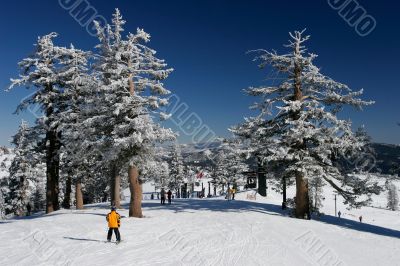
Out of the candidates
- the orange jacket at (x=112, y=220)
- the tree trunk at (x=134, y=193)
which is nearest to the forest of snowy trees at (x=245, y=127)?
the tree trunk at (x=134, y=193)

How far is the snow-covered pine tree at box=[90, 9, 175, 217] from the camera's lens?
849 inches

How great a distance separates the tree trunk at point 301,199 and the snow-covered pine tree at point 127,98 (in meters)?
8.27

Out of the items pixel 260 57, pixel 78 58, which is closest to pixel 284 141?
pixel 260 57

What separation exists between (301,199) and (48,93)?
61.6 ft

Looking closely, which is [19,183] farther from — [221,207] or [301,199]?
[301,199]

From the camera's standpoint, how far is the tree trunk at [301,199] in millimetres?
23531

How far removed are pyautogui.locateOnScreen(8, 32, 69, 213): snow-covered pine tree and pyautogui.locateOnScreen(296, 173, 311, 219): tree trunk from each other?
1666 centimetres

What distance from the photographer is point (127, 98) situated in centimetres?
2139

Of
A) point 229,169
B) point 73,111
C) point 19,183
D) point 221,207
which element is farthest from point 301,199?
point 229,169

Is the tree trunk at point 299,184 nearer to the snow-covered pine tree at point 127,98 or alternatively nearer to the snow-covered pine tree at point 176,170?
the snow-covered pine tree at point 127,98

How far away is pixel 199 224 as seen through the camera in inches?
808

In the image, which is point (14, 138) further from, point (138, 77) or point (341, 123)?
point (341, 123)

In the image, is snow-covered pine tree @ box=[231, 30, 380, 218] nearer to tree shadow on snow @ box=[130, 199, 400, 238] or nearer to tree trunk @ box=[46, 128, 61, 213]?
tree shadow on snow @ box=[130, 199, 400, 238]

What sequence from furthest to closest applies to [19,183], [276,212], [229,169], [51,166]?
[229,169], [19,183], [51,166], [276,212]
